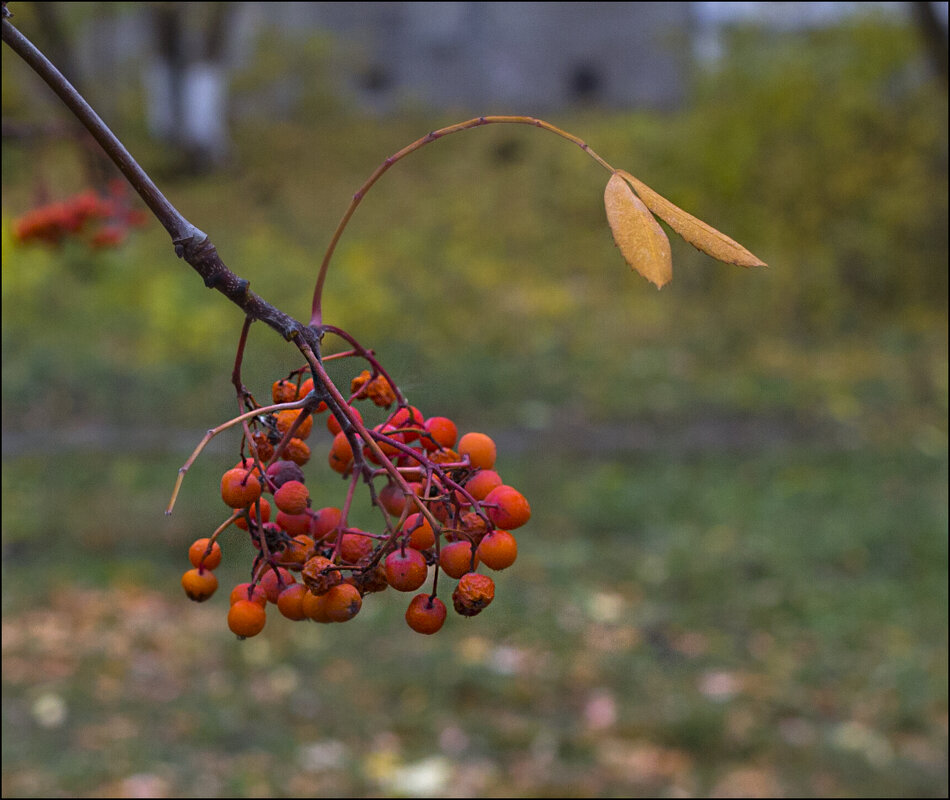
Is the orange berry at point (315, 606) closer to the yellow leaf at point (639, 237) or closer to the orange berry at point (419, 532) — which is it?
the orange berry at point (419, 532)

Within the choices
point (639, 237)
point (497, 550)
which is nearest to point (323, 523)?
point (497, 550)

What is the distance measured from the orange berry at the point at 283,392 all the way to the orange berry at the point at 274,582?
4.9 inches

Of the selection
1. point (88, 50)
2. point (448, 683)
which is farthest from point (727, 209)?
point (88, 50)

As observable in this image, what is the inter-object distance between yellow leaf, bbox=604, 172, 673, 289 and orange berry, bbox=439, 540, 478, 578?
21 centimetres

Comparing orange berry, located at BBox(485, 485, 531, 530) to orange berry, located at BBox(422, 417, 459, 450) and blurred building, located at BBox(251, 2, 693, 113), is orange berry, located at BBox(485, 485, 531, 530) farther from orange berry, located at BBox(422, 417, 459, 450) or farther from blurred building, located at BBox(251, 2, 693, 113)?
blurred building, located at BBox(251, 2, 693, 113)

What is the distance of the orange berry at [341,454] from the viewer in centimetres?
76

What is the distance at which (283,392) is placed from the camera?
0.79m

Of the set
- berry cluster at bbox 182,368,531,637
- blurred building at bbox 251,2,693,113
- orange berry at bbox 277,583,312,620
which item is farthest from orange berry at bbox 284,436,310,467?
blurred building at bbox 251,2,693,113

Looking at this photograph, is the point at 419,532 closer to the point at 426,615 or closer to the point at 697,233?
the point at 426,615

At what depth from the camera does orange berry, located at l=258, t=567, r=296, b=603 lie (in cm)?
74

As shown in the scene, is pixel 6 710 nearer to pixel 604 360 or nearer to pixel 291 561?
pixel 291 561

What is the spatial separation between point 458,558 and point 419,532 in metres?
0.03

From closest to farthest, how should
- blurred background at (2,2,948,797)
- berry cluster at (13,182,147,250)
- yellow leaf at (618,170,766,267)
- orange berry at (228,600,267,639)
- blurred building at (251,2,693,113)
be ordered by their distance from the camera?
yellow leaf at (618,170,766,267), orange berry at (228,600,267,639), berry cluster at (13,182,147,250), blurred background at (2,2,948,797), blurred building at (251,2,693,113)

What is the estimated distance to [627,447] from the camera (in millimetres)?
5723
